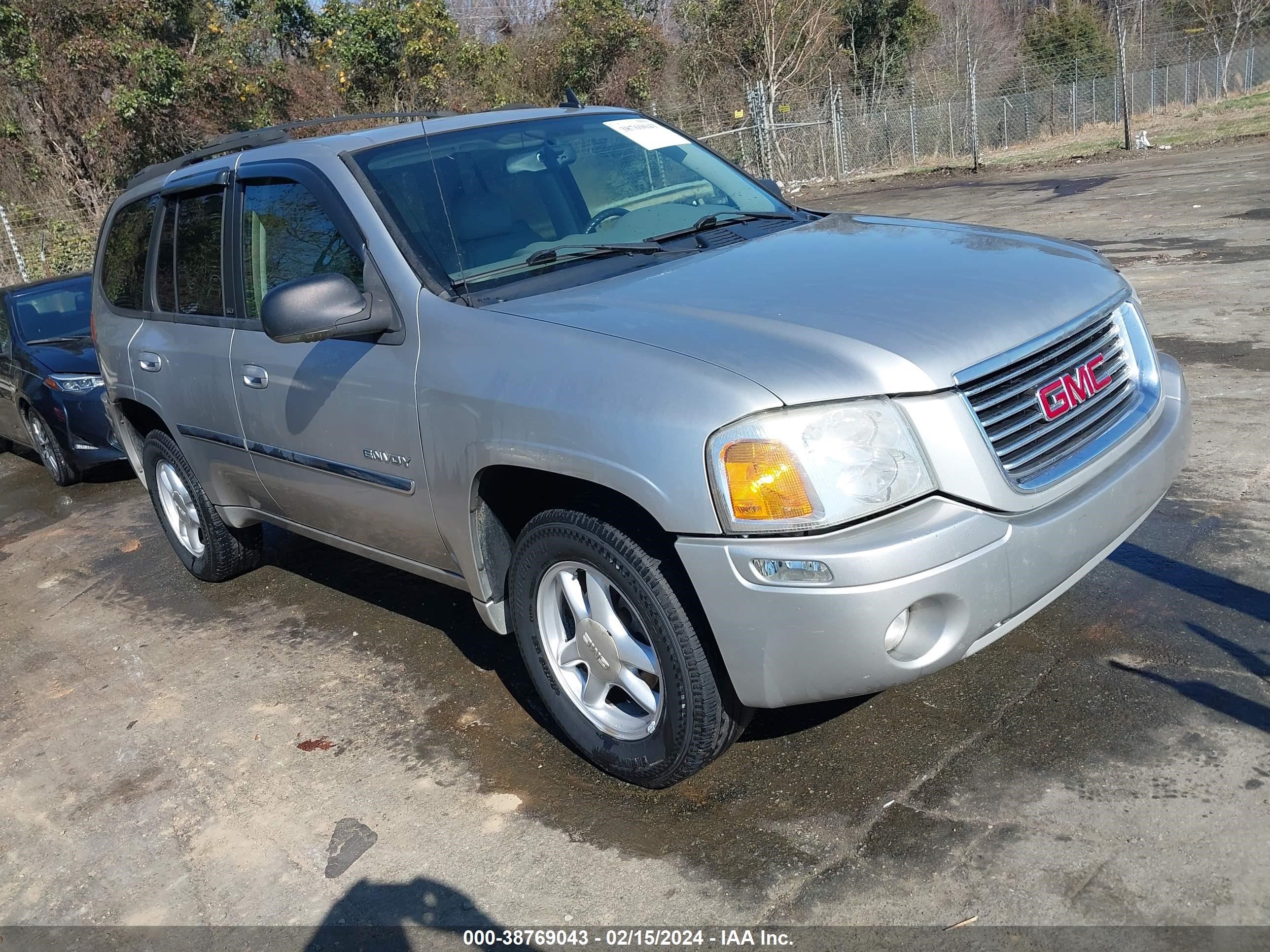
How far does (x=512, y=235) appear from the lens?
146 inches

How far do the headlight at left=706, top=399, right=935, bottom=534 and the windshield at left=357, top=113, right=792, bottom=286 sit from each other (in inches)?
48.7

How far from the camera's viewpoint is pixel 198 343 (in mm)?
4504

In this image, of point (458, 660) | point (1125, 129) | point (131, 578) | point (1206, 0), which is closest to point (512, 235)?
point (458, 660)

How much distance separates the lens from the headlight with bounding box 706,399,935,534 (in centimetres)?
262

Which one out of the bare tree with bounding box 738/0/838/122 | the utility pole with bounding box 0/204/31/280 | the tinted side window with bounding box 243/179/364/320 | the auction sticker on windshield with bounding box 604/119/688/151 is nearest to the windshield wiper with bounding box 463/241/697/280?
the tinted side window with bounding box 243/179/364/320

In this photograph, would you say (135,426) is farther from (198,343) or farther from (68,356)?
(68,356)

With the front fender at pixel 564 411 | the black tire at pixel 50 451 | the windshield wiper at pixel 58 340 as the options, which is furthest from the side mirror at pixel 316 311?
the windshield wiper at pixel 58 340

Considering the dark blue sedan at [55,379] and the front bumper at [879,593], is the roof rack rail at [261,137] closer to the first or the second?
the front bumper at [879,593]

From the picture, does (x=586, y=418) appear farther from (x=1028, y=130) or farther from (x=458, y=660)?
(x=1028, y=130)

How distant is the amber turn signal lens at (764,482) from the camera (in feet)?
8.61

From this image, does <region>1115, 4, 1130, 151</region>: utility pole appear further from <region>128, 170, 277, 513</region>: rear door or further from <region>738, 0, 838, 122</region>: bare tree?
<region>128, 170, 277, 513</region>: rear door

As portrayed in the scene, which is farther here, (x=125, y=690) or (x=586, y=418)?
(x=125, y=690)

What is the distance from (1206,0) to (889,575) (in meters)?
38.8

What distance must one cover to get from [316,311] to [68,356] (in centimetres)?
569
